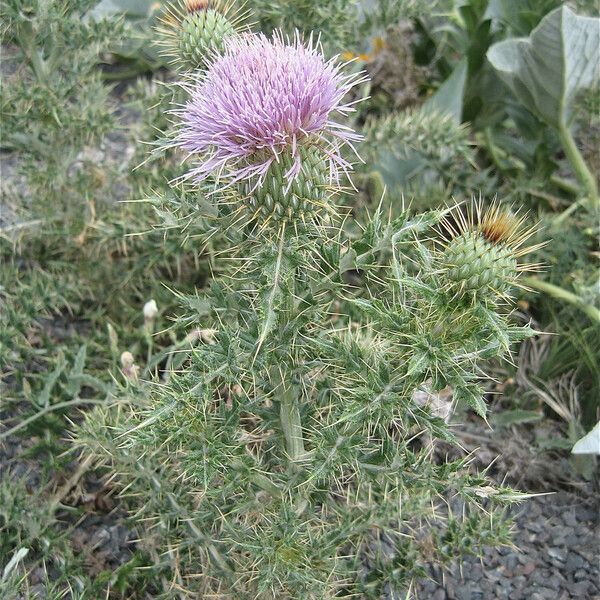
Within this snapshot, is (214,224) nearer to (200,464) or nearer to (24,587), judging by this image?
(200,464)

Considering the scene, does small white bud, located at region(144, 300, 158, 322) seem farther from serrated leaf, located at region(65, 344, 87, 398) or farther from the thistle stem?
the thistle stem

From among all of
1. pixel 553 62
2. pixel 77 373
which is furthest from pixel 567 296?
pixel 77 373

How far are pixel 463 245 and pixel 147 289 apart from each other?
2.14 meters

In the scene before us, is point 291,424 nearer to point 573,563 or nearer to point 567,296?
point 573,563

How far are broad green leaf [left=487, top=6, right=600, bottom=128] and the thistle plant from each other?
1.75m

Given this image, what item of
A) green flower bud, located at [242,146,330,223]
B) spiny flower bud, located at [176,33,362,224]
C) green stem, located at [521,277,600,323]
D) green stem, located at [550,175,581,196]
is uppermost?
spiny flower bud, located at [176,33,362,224]

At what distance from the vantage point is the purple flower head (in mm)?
2062

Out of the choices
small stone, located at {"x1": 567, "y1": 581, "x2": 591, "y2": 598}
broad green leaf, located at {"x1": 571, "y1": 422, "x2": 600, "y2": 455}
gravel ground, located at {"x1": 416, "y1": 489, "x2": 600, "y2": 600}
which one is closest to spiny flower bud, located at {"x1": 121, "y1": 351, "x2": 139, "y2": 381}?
gravel ground, located at {"x1": 416, "y1": 489, "x2": 600, "y2": 600}

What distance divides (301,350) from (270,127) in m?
0.64

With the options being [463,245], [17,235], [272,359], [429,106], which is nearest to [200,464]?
[272,359]

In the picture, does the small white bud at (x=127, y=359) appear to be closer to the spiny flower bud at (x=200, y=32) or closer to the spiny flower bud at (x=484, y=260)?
the spiny flower bud at (x=200, y=32)

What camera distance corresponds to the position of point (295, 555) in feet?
7.51

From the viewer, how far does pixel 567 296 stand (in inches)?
135

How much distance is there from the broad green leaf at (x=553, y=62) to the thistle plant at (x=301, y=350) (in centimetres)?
175
